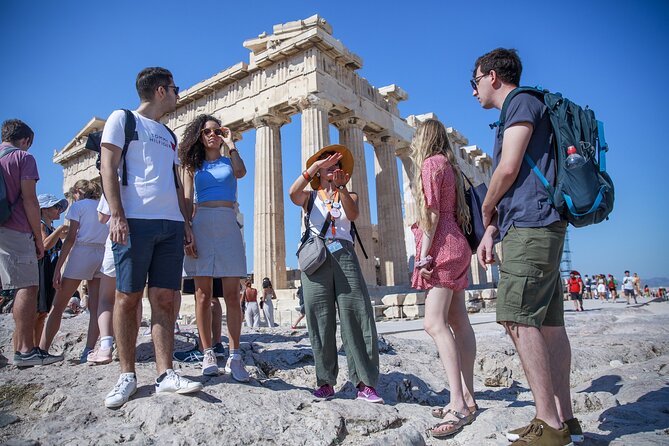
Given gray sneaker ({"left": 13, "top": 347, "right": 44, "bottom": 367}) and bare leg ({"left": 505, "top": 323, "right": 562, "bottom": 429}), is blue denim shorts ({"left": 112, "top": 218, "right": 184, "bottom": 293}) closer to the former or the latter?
gray sneaker ({"left": 13, "top": 347, "right": 44, "bottom": 367})

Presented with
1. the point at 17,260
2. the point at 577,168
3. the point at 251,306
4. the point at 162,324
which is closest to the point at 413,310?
the point at 251,306

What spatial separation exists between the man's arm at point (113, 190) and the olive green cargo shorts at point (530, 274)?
238cm

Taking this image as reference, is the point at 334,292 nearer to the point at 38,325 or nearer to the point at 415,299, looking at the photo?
the point at 38,325

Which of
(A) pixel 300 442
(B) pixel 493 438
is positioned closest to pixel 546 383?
(B) pixel 493 438

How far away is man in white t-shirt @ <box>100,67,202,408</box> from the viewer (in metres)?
2.97

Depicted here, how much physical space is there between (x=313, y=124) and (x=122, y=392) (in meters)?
14.5

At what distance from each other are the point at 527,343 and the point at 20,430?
294 centimetres

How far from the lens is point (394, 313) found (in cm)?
1481

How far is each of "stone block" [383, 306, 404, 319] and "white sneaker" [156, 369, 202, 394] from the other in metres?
12.4

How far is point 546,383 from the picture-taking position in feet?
7.53

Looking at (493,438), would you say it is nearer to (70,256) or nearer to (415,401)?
(415,401)

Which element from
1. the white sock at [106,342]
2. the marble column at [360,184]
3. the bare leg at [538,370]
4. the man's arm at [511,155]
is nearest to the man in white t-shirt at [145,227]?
the white sock at [106,342]

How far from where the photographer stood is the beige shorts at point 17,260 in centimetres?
382

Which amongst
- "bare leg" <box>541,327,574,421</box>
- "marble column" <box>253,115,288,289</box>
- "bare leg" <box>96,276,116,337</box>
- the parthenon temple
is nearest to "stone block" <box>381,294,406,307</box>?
the parthenon temple
